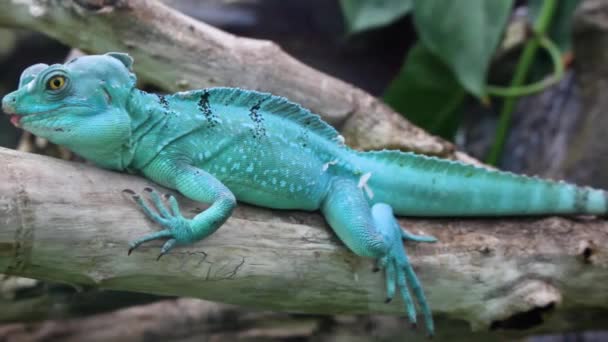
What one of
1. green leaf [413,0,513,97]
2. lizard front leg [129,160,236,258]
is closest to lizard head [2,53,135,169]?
lizard front leg [129,160,236,258]

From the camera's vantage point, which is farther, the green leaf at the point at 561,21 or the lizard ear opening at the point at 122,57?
the green leaf at the point at 561,21

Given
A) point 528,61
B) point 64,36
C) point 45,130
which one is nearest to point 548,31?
point 528,61

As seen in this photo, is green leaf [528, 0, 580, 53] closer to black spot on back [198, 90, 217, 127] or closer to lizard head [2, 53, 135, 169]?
black spot on back [198, 90, 217, 127]

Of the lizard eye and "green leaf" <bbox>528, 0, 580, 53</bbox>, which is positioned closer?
the lizard eye

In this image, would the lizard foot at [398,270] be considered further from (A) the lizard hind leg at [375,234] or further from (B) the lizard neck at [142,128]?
(B) the lizard neck at [142,128]

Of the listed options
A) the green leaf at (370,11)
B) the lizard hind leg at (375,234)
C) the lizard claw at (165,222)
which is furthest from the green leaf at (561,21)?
the lizard claw at (165,222)

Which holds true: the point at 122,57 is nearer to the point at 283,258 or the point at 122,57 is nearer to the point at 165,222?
the point at 165,222
